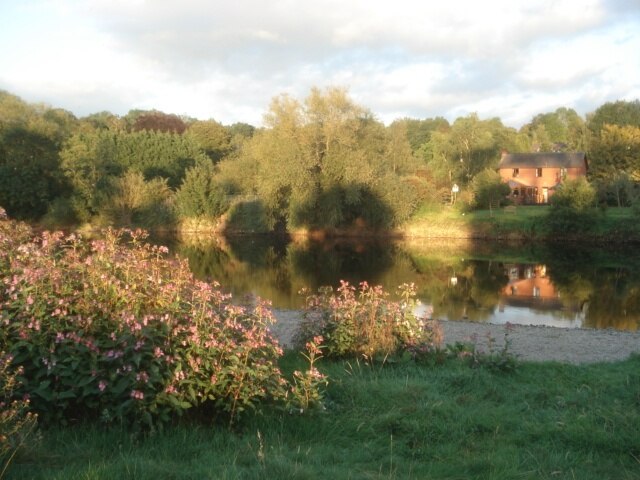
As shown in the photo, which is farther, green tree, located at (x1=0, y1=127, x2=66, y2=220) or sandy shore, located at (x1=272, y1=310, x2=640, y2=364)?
green tree, located at (x1=0, y1=127, x2=66, y2=220)

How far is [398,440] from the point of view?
193 inches

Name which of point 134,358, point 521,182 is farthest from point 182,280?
point 521,182

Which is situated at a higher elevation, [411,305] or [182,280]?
[182,280]

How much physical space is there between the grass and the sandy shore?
2.33 meters

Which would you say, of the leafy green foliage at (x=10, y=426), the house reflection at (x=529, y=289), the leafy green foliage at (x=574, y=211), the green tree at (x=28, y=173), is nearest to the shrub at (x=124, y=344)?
the leafy green foliage at (x=10, y=426)

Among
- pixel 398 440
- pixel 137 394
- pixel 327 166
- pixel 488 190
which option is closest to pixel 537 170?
pixel 488 190

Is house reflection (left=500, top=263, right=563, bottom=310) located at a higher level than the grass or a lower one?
lower

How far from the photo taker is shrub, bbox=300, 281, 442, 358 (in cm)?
773

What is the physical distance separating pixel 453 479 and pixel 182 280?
297 centimetres

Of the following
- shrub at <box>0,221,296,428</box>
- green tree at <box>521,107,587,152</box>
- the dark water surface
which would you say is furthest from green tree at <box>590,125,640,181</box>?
shrub at <box>0,221,296,428</box>

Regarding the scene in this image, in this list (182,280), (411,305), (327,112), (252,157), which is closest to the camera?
(182,280)

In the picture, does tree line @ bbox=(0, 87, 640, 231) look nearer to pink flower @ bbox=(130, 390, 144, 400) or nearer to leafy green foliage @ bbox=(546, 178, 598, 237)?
leafy green foliage @ bbox=(546, 178, 598, 237)

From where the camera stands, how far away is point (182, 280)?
5602mm

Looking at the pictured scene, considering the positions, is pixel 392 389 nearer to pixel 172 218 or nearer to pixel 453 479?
pixel 453 479
